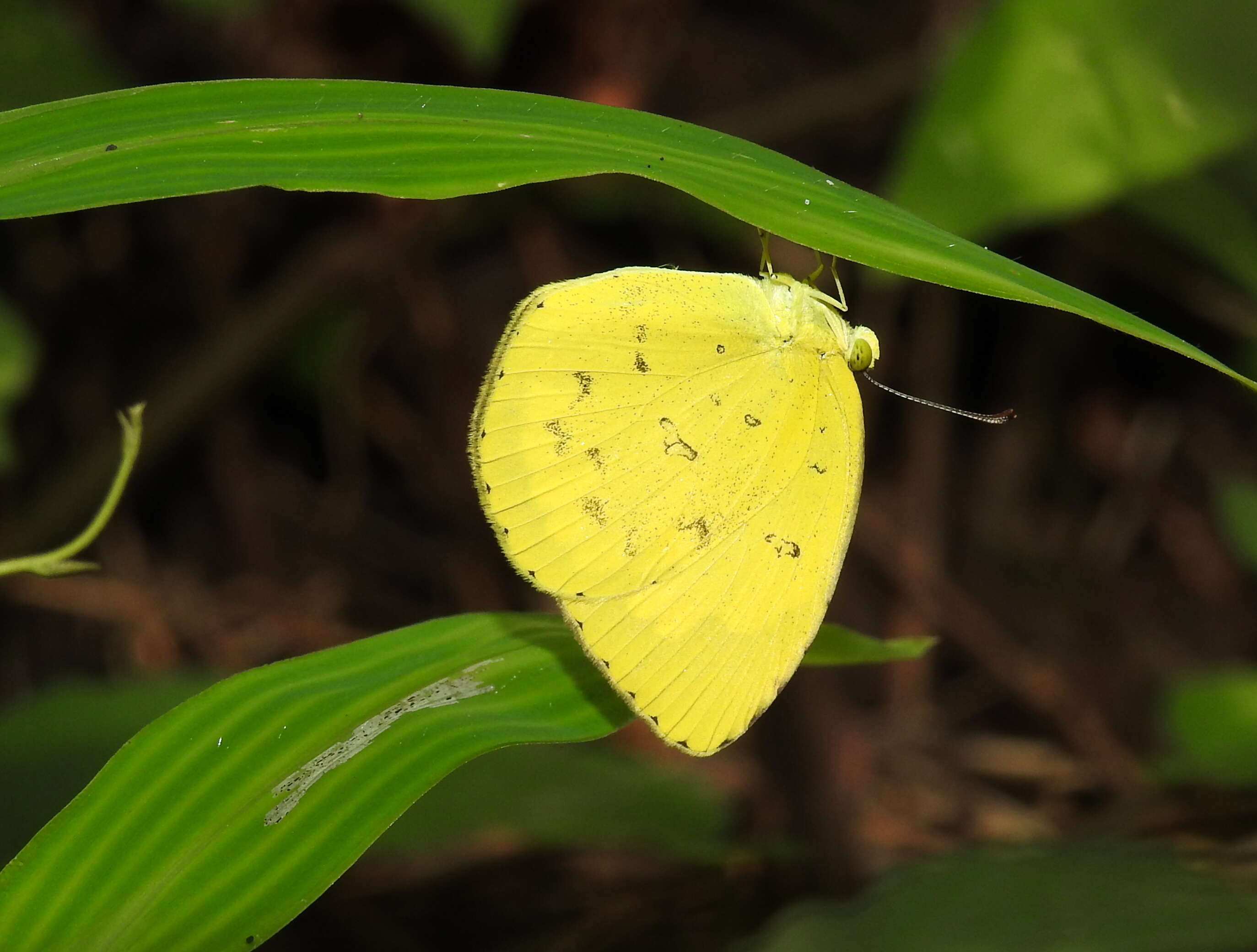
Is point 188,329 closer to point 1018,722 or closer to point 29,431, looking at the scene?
point 29,431

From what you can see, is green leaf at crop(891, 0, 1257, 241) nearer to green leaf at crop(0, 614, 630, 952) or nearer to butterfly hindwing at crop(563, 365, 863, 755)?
butterfly hindwing at crop(563, 365, 863, 755)

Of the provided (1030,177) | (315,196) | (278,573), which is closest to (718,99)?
(315,196)

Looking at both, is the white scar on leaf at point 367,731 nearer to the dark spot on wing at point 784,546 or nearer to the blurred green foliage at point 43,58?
the dark spot on wing at point 784,546

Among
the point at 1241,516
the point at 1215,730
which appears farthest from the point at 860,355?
the point at 1241,516

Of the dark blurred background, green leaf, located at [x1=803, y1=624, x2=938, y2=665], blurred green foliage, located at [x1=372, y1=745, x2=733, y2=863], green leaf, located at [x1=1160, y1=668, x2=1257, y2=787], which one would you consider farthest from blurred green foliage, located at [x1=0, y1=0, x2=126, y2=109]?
green leaf, located at [x1=1160, y1=668, x2=1257, y2=787]

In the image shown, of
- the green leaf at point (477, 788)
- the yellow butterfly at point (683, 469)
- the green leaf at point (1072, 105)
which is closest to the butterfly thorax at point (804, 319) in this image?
the yellow butterfly at point (683, 469)
